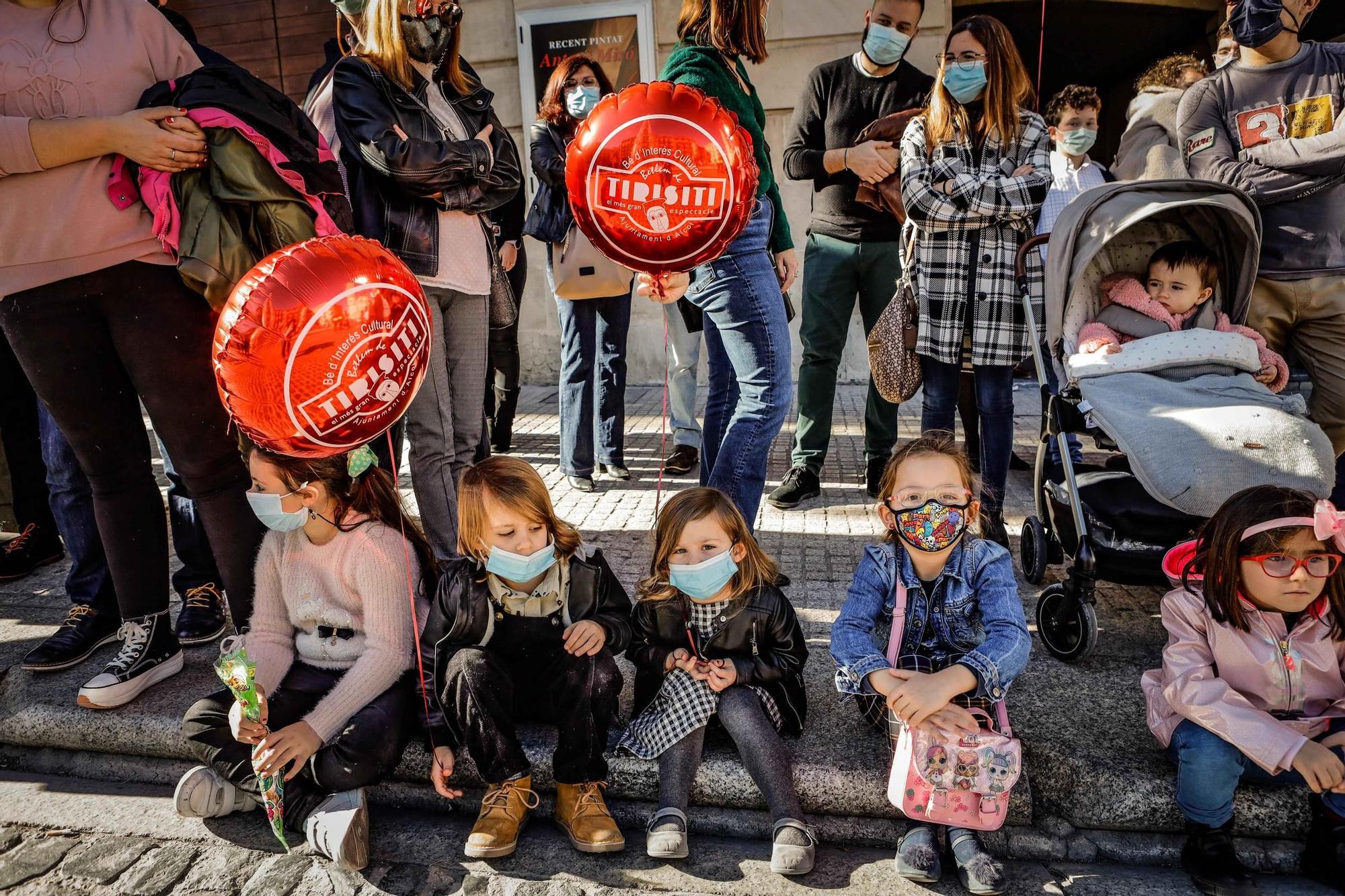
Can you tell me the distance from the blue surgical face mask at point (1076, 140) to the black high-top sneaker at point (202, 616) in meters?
5.19

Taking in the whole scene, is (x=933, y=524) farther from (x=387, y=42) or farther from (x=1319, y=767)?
(x=387, y=42)

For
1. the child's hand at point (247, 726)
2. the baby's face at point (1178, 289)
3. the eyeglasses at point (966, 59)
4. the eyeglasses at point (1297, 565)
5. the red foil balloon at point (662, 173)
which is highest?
the eyeglasses at point (966, 59)

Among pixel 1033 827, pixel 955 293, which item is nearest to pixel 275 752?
pixel 1033 827

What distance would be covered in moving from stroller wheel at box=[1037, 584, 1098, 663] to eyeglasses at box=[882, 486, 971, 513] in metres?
0.74

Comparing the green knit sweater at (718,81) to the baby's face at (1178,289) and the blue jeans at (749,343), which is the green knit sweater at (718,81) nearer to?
the blue jeans at (749,343)

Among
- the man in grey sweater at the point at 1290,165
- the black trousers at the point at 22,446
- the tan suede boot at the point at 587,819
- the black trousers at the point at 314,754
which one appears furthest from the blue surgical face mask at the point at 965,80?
the black trousers at the point at 22,446

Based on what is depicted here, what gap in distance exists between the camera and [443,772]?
2520 mm

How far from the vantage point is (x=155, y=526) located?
2984 millimetres

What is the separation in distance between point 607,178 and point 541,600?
1253mm

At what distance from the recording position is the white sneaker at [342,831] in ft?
7.67

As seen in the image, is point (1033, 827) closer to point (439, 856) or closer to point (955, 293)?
point (439, 856)

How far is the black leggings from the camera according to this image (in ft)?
8.68

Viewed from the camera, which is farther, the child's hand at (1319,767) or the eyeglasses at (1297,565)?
the eyeglasses at (1297,565)

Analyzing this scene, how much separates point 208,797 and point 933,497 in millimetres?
2207
